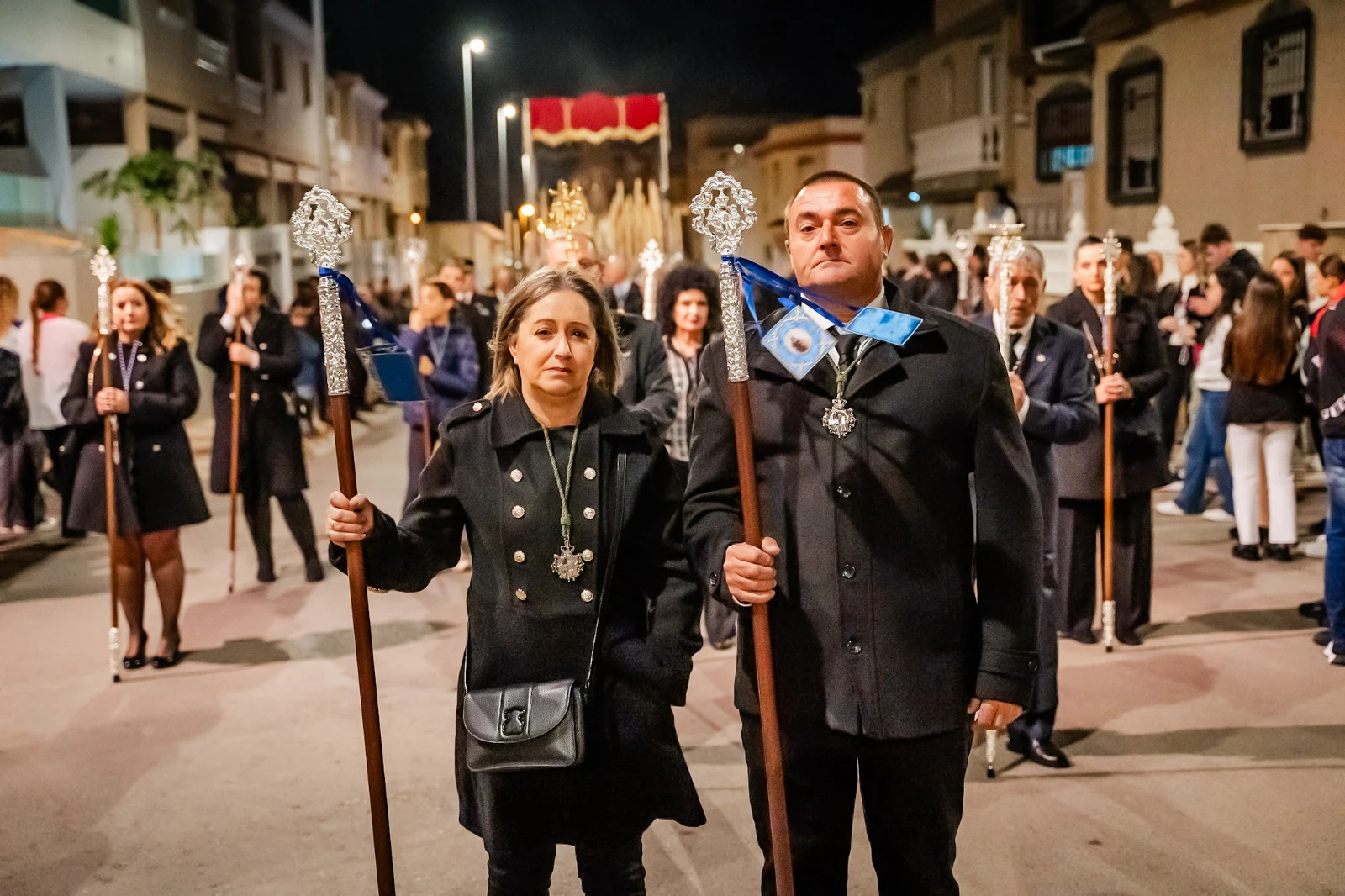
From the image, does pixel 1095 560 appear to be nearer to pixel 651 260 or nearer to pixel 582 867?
pixel 651 260

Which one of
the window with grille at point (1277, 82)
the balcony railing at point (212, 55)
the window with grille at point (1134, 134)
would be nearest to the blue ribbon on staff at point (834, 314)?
the window with grille at point (1277, 82)

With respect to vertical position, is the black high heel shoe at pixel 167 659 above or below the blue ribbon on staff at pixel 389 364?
below

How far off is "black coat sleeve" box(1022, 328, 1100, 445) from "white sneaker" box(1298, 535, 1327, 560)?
4.09 m

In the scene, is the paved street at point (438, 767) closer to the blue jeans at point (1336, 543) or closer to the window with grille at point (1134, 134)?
the blue jeans at point (1336, 543)

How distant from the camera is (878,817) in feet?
10.2

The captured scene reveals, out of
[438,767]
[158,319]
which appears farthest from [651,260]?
[438,767]

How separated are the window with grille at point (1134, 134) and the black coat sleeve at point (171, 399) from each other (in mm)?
16753

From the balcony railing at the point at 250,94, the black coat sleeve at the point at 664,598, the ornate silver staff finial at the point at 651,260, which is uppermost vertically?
the balcony railing at the point at 250,94

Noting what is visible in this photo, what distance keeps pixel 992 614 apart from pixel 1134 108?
19.7 meters

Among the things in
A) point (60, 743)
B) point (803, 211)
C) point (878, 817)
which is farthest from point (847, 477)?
point (60, 743)

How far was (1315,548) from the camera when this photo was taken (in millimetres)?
8695

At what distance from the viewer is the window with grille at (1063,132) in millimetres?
25578

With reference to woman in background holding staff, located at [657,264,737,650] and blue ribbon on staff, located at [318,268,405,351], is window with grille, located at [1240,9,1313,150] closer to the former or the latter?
woman in background holding staff, located at [657,264,737,650]

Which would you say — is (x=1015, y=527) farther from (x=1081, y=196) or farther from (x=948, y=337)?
(x=1081, y=196)
